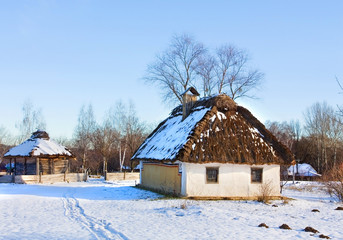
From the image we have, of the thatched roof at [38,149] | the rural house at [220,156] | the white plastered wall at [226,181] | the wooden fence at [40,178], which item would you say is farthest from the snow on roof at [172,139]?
the thatched roof at [38,149]

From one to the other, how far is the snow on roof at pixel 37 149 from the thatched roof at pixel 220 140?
13.9 m

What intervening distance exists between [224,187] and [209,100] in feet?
19.1

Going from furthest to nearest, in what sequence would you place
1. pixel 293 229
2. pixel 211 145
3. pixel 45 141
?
pixel 45 141
pixel 211 145
pixel 293 229

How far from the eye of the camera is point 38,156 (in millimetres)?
33031

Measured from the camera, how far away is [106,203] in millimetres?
17797

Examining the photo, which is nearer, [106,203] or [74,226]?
[74,226]

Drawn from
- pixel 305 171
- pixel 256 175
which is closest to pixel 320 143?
A: pixel 305 171

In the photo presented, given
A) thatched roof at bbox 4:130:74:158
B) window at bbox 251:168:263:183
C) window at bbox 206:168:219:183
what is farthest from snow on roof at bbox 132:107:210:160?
thatched roof at bbox 4:130:74:158

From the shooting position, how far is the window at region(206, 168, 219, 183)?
1947 centimetres

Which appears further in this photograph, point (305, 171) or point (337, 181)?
point (305, 171)

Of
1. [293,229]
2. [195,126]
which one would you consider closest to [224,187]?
[195,126]

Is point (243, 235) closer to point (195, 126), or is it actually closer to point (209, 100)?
point (195, 126)

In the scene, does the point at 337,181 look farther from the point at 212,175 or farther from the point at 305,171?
the point at 305,171

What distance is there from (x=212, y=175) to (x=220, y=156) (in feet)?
4.13
